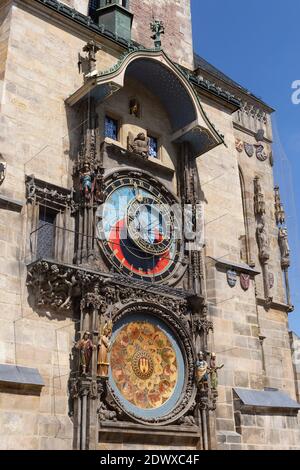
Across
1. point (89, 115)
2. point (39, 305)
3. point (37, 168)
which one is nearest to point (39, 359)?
point (39, 305)

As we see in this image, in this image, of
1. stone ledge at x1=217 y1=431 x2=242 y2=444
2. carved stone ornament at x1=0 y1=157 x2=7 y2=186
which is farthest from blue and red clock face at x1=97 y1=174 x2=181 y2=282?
stone ledge at x1=217 y1=431 x2=242 y2=444

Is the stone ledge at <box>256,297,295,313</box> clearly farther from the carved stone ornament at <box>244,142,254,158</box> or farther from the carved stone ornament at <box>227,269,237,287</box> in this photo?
the carved stone ornament at <box>244,142,254,158</box>

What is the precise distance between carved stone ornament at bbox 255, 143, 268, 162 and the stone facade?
121 inches

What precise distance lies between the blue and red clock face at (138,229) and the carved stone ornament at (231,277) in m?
1.30

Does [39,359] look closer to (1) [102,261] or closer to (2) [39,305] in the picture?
(2) [39,305]

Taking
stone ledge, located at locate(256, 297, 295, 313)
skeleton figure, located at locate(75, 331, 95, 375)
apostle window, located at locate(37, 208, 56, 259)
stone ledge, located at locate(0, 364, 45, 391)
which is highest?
stone ledge, located at locate(256, 297, 295, 313)

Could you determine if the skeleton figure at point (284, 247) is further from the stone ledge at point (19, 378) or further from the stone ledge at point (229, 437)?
the stone ledge at point (19, 378)

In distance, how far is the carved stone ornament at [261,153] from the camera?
1876 centimetres

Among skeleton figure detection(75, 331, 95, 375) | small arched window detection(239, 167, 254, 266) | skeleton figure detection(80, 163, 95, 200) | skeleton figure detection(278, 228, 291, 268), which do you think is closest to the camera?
skeleton figure detection(75, 331, 95, 375)

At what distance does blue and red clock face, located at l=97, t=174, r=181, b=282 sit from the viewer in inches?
468

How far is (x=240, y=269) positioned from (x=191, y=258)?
138cm

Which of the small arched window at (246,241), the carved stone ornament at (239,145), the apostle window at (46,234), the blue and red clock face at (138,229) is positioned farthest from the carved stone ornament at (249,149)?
the apostle window at (46,234)

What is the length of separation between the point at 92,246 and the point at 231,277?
361 centimetres
